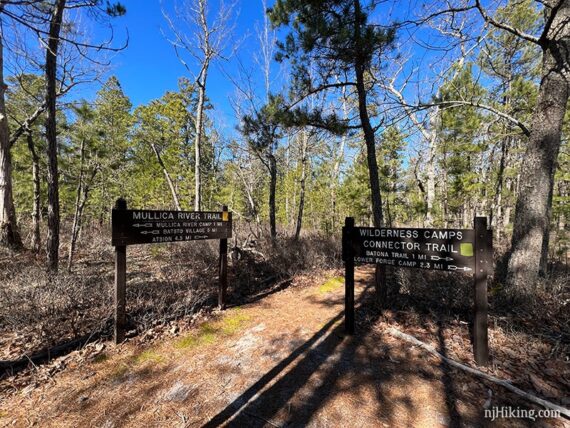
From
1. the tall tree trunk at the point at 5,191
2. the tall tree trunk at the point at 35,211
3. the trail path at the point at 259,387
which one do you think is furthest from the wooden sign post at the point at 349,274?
the tall tree trunk at the point at 5,191

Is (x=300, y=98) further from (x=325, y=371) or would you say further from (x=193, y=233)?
(x=325, y=371)

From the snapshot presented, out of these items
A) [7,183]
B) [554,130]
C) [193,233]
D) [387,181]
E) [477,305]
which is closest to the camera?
[477,305]

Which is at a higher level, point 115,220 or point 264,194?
point 264,194

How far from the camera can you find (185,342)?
3529 millimetres

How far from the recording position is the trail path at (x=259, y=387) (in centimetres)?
221

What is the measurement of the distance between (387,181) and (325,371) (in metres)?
12.7

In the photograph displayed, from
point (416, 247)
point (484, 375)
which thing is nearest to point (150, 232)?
point (416, 247)

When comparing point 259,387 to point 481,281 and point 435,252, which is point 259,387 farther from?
point 481,281

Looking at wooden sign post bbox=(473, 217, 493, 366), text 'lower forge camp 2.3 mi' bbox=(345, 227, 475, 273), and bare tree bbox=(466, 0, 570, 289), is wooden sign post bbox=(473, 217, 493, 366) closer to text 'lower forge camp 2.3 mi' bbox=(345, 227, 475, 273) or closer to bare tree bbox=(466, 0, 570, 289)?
text 'lower forge camp 2.3 mi' bbox=(345, 227, 475, 273)

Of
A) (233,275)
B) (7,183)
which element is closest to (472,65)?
(233,275)

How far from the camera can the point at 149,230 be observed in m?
3.65

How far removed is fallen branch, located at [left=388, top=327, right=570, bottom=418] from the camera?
6.88 feet

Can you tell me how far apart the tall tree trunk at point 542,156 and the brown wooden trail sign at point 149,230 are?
4.74 metres

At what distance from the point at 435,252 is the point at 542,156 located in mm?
2810
